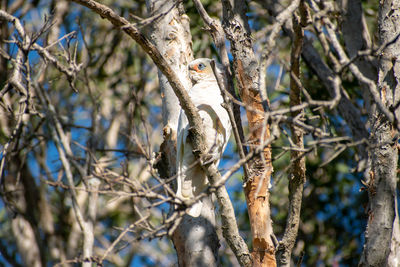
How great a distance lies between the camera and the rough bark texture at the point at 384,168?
2.10 m

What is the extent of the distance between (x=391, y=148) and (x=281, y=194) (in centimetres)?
230

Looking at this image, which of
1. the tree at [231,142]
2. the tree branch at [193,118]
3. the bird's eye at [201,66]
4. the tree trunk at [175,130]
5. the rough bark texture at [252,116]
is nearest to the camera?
the tree at [231,142]

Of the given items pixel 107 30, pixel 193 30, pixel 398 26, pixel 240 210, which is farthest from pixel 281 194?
pixel 107 30

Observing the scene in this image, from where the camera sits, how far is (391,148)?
222 centimetres

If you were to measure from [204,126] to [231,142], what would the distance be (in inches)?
73.9

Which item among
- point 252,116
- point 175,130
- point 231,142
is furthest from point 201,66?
point 231,142

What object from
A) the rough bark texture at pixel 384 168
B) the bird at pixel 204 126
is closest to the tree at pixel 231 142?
the rough bark texture at pixel 384 168

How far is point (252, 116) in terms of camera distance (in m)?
2.55

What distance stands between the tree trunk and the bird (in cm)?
13

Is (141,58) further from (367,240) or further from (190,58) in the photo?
(367,240)

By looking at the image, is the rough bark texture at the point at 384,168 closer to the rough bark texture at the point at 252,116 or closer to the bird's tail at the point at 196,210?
the rough bark texture at the point at 252,116

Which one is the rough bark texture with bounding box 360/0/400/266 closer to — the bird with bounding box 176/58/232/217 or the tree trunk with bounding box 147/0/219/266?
the bird with bounding box 176/58/232/217

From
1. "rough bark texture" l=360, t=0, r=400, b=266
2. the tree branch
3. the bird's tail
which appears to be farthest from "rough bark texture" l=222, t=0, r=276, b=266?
"rough bark texture" l=360, t=0, r=400, b=266

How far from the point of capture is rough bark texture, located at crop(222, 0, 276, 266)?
2434mm
